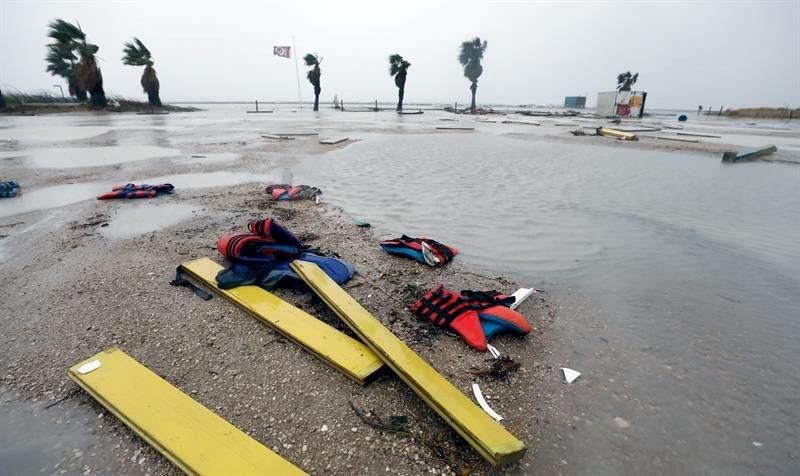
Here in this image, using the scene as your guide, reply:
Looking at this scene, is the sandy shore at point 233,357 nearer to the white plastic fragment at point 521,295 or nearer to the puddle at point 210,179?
the white plastic fragment at point 521,295

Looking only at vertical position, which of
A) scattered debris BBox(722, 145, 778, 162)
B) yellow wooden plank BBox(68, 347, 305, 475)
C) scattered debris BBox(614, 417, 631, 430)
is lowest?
scattered debris BBox(614, 417, 631, 430)

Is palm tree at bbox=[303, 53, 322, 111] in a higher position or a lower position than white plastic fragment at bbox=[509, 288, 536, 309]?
higher

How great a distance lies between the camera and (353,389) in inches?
92.8

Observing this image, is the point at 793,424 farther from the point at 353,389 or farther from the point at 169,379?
the point at 169,379

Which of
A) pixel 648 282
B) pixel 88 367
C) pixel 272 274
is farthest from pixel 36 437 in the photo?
pixel 648 282

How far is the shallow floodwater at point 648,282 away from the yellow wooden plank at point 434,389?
0.33 metres

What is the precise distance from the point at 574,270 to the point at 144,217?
6.12m

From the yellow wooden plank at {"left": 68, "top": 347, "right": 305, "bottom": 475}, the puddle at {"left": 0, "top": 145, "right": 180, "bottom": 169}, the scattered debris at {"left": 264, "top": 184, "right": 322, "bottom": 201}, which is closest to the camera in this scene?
the yellow wooden plank at {"left": 68, "top": 347, "right": 305, "bottom": 475}

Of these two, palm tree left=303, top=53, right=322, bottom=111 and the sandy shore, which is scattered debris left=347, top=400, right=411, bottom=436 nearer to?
the sandy shore

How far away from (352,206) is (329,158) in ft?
18.0

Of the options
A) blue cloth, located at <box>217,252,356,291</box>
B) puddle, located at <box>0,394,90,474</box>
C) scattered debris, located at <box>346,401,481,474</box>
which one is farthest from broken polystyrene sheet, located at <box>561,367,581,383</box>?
puddle, located at <box>0,394,90,474</box>

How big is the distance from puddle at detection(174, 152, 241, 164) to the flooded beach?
20 cm

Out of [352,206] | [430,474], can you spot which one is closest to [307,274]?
[430,474]

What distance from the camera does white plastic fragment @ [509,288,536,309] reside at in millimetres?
3422
